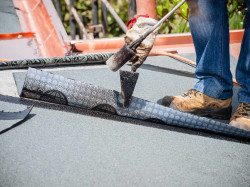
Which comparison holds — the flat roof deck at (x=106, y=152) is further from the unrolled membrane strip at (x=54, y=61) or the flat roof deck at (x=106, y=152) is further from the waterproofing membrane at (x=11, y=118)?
the unrolled membrane strip at (x=54, y=61)

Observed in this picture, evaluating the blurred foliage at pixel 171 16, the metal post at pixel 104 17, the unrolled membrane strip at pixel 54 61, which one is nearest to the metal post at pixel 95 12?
the metal post at pixel 104 17

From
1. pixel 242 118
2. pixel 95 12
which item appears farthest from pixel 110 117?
pixel 95 12

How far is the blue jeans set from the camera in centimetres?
144

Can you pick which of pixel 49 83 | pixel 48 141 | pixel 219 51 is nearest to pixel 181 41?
pixel 219 51

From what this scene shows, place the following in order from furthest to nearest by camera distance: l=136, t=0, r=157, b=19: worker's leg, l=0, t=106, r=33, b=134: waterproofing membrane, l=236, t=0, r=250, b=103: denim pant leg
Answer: l=236, t=0, r=250, b=103: denim pant leg → l=136, t=0, r=157, b=19: worker's leg → l=0, t=106, r=33, b=134: waterproofing membrane

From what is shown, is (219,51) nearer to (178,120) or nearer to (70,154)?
(178,120)

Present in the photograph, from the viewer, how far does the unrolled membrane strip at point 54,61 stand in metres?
1.75

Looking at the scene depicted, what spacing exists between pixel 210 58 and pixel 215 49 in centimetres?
6

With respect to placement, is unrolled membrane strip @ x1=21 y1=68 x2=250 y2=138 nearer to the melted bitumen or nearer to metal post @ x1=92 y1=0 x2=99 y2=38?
the melted bitumen

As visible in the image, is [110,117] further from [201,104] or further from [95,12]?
[95,12]

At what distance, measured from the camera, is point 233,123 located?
1491mm

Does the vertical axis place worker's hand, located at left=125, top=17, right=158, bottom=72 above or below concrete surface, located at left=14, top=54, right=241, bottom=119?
above

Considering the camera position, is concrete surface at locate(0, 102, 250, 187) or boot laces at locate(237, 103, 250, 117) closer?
concrete surface at locate(0, 102, 250, 187)

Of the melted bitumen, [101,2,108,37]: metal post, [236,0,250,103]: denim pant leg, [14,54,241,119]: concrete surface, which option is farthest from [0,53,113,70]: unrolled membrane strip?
[101,2,108,37]: metal post
